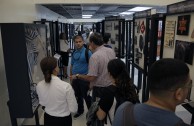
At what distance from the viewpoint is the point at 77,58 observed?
317 cm

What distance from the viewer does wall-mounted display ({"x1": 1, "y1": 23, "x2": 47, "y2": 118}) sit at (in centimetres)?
185

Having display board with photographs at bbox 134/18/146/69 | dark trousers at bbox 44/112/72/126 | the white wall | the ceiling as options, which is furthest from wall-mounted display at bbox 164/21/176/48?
the ceiling

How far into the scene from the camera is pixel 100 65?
2.35 metres

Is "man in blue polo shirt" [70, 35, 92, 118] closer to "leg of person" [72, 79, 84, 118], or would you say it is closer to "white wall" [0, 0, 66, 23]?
"leg of person" [72, 79, 84, 118]

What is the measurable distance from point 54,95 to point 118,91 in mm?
653

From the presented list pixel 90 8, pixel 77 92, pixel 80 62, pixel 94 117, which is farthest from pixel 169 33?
pixel 90 8

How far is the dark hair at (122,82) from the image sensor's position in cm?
160

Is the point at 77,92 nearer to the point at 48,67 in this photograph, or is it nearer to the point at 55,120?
the point at 55,120

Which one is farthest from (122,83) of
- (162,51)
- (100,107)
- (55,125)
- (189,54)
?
(55,125)

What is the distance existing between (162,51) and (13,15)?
2.44 metres

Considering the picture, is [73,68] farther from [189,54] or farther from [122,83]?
[189,54]

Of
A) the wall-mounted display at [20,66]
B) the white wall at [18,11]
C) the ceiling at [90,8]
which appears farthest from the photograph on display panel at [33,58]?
the ceiling at [90,8]

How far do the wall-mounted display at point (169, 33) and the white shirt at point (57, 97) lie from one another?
1.11 meters

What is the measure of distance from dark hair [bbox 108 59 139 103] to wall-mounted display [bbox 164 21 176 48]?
0.63 meters
